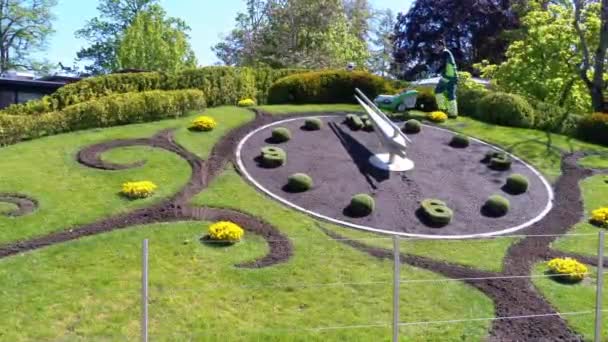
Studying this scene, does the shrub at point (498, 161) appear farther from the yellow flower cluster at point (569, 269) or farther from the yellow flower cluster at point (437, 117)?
the yellow flower cluster at point (569, 269)

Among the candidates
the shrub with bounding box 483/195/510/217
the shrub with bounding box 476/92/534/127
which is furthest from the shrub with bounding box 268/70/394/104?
the shrub with bounding box 483/195/510/217

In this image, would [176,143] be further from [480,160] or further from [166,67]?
[166,67]

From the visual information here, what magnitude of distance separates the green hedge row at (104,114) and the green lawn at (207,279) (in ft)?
9.22

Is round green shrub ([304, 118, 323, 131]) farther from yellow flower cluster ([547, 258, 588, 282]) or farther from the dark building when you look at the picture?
the dark building

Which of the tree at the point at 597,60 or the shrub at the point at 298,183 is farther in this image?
the tree at the point at 597,60

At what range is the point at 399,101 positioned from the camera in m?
20.8

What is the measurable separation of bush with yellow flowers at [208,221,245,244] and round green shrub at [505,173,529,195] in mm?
7599

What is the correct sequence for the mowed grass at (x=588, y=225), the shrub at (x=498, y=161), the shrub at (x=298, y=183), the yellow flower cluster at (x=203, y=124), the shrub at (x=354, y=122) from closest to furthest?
the mowed grass at (x=588, y=225)
the shrub at (x=298, y=183)
the shrub at (x=498, y=161)
the yellow flower cluster at (x=203, y=124)
the shrub at (x=354, y=122)

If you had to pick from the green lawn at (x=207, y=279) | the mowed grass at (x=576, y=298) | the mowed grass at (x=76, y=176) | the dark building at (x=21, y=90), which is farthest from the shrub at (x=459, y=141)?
the dark building at (x=21, y=90)

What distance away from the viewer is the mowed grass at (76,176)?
41.8ft

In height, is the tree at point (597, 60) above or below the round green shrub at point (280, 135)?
above

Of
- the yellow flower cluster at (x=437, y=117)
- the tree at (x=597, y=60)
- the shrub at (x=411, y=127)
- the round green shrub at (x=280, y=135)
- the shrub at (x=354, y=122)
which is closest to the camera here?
the round green shrub at (x=280, y=135)

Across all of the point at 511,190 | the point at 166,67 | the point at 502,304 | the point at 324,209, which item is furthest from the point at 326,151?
the point at 166,67

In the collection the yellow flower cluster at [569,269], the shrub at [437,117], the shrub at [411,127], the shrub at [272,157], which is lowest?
the yellow flower cluster at [569,269]
